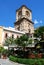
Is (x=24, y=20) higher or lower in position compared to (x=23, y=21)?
higher

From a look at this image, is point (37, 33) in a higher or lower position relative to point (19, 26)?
lower

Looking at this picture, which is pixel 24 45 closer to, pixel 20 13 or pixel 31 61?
pixel 31 61

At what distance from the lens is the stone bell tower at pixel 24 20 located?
56.1 m

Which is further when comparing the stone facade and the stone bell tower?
the stone bell tower

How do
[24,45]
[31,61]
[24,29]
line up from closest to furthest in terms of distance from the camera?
[31,61] < [24,45] < [24,29]

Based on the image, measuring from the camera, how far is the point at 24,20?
56.4 m

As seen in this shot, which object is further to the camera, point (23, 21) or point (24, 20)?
point (24, 20)

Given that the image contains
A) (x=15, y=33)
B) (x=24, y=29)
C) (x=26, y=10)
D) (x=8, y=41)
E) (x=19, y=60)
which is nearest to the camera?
(x=19, y=60)

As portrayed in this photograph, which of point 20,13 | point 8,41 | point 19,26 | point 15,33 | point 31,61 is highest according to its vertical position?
point 20,13

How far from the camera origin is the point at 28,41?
31328 millimetres

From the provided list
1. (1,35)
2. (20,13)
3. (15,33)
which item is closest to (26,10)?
(20,13)

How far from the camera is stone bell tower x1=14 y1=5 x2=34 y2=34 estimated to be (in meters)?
56.1

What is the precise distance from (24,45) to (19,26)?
2704 cm

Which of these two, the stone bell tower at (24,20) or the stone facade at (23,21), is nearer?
the stone facade at (23,21)
